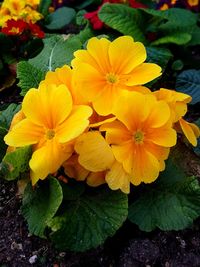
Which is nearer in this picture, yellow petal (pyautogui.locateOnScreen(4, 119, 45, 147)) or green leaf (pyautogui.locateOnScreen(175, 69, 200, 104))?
yellow petal (pyautogui.locateOnScreen(4, 119, 45, 147))

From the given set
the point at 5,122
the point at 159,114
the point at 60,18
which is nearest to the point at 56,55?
the point at 5,122

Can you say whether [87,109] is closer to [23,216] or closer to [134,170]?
[134,170]

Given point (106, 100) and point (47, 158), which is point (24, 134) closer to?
point (47, 158)

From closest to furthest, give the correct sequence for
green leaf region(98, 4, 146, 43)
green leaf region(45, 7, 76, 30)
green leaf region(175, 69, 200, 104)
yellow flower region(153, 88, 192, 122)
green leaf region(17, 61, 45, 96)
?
1. yellow flower region(153, 88, 192, 122)
2. green leaf region(17, 61, 45, 96)
3. green leaf region(175, 69, 200, 104)
4. green leaf region(98, 4, 146, 43)
5. green leaf region(45, 7, 76, 30)

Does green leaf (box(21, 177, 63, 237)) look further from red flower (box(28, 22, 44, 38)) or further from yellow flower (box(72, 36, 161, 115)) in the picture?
red flower (box(28, 22, 44, 38))

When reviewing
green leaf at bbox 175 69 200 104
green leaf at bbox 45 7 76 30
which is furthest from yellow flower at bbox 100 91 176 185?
green leaf at bbox 45 7 76 30

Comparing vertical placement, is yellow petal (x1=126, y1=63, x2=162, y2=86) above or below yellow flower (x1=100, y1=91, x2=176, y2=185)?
above

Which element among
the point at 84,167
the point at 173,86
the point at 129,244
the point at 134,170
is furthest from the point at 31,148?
the point at 173,86
